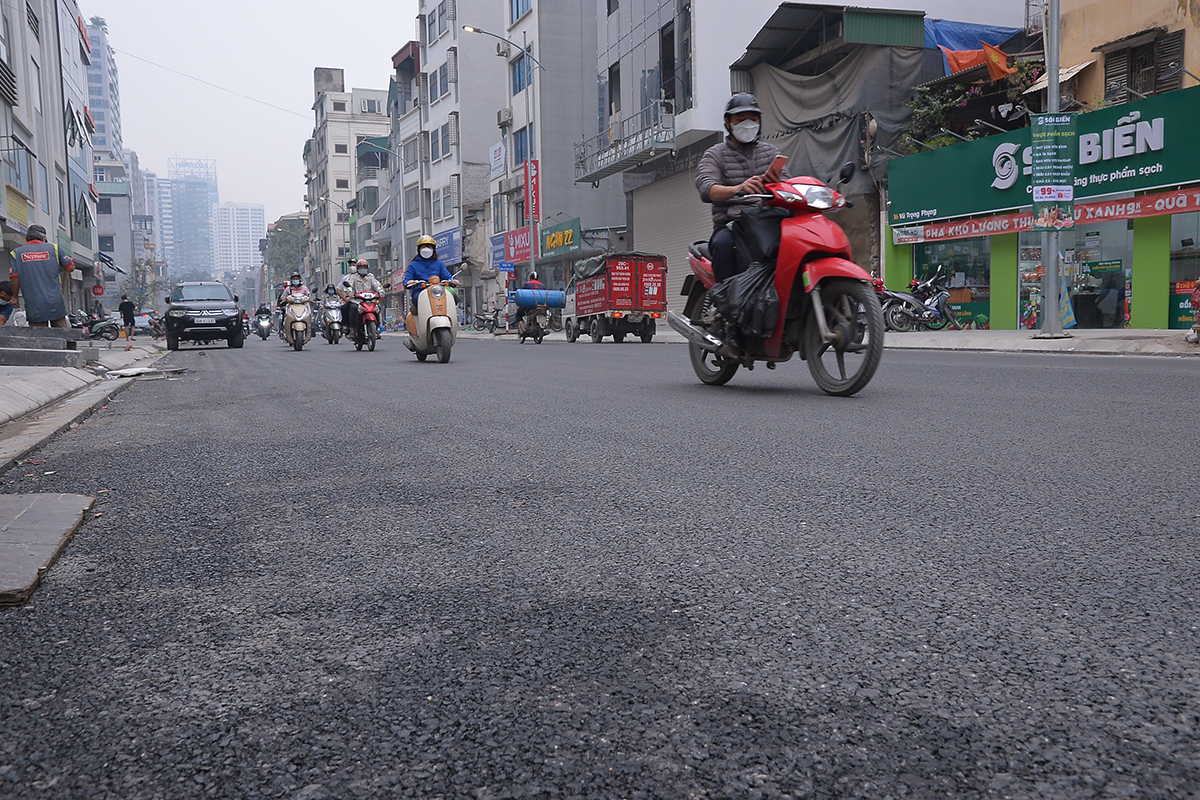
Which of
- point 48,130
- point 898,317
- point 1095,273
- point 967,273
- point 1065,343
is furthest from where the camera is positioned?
point 48,130

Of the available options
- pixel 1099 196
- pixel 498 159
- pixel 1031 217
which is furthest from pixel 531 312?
pixel 498 159

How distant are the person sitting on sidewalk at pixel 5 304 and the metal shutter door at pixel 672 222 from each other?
2090cm

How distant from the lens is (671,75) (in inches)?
1252

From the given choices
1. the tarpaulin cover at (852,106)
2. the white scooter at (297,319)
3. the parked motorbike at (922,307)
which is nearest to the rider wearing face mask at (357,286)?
the white scooter at (297,319)

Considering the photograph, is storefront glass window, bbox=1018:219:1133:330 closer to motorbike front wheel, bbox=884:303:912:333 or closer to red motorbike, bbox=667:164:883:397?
motorbike front wheel, bbox=884:303:912:333

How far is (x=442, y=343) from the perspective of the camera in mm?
13055

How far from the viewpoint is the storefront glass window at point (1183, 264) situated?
17812 mm

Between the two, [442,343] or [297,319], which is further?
[297,319]

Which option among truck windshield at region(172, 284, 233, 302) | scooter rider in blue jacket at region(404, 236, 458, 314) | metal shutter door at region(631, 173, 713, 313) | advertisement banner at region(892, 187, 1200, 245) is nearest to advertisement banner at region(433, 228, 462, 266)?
metal shutter door at region(631, 173, 713, 313)

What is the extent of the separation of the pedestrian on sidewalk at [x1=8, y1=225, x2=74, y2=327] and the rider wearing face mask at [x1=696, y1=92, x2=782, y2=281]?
810 centimetres

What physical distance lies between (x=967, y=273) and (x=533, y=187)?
24.1 m

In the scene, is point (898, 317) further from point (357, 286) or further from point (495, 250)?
point (495, 250)

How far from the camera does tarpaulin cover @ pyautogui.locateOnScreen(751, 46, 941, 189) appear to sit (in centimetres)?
2436

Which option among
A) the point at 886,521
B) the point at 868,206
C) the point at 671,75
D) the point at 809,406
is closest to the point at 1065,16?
the point at 868,206
